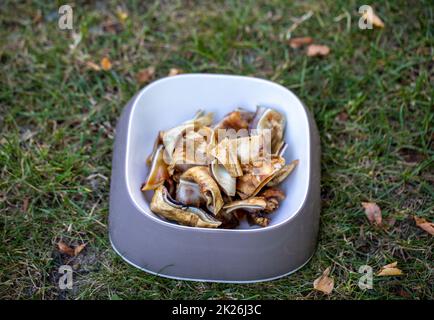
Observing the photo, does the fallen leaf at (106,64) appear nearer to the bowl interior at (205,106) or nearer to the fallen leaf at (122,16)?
the fallen leaf at (122,16)

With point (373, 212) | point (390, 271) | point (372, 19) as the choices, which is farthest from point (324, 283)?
point (372, 19)

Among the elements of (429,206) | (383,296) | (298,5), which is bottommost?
(383,296)

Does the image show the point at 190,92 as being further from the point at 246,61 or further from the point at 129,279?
the point at 129,279

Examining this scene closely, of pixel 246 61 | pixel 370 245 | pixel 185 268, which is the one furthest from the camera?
pixel 246 61

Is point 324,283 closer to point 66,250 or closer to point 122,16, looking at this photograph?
point 66,250

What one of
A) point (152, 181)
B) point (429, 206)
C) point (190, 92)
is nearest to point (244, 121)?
point (190, 92)

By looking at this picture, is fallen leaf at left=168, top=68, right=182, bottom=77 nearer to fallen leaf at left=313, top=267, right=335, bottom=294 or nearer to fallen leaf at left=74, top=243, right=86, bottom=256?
fallen leaf at left=74, top=243, right=86, bottom=256

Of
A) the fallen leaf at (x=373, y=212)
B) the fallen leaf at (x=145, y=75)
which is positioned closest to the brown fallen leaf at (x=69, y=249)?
the fallen leaf at (x=145, y=75)
